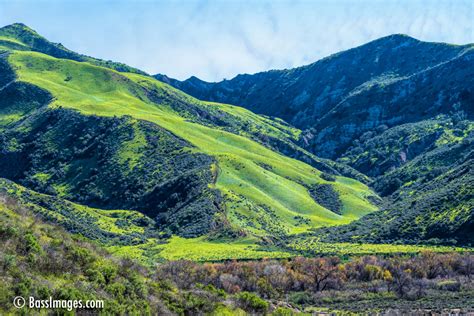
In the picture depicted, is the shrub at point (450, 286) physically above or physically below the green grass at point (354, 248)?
below

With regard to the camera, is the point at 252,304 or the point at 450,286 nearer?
the point at 252,304

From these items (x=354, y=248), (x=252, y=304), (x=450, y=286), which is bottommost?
(x=450, y=286)

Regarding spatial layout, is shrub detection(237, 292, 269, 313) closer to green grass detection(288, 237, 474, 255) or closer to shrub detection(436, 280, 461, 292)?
shrub detection(436, 280, 461, 292)

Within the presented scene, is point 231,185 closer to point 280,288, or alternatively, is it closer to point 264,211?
point 264,211

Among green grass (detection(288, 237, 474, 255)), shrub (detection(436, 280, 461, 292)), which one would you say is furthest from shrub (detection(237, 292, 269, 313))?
green grass (detection(288, 237, 474, 255))

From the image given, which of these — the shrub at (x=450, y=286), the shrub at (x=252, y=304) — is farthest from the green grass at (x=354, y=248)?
the shrub at (x=252, y=304)

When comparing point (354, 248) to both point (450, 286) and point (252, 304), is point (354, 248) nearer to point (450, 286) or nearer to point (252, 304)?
point (450, 286)

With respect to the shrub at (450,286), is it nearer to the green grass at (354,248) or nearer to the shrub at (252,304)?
the green grass at (354,248)

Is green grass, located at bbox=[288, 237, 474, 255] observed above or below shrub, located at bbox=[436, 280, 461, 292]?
above

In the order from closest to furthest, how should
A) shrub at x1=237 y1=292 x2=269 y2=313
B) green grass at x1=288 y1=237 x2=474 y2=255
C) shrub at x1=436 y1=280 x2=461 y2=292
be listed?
shrub at x1=237 y1=292 x2=269 y2=313 < shrub at x1=436 y1=280 x2=461 y2=292 < green grass at x1=288 y1=237 x2=474 y2=255

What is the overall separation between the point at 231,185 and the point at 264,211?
1865 centimetres

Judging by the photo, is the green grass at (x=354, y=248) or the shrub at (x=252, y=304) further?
the green grass at (x=354, y=248)

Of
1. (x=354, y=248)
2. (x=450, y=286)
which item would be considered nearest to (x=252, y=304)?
(x=450, y=286)

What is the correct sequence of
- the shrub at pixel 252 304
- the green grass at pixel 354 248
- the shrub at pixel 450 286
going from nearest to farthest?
the shrub at pixel 252 304 < the shrub at pixel 450 286 < the green grass at pixel 354 248
